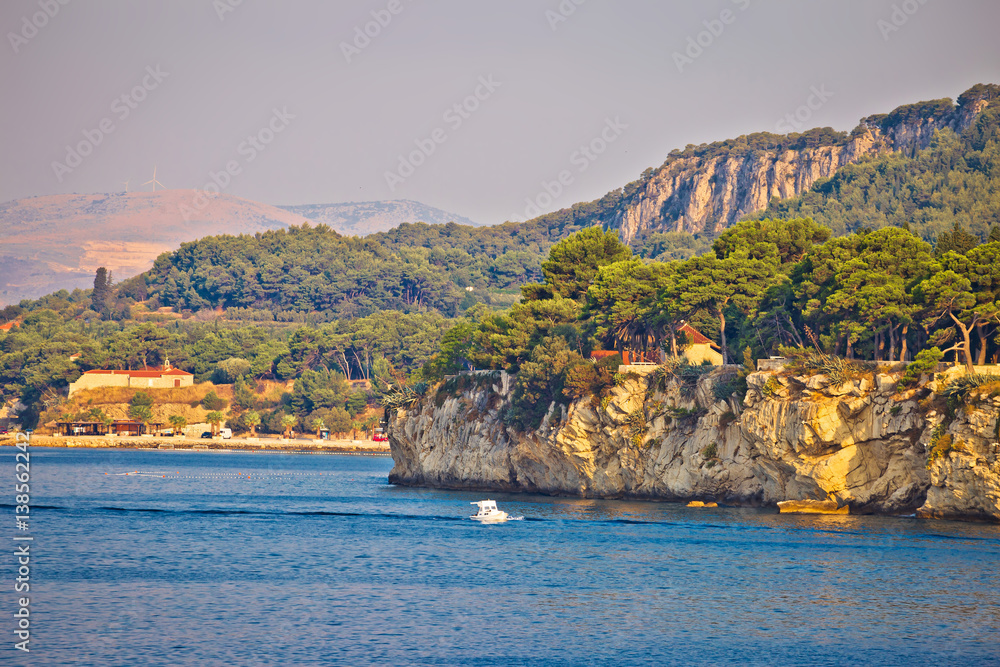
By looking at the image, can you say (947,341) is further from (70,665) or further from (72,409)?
(72,409)

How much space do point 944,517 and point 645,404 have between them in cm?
2197

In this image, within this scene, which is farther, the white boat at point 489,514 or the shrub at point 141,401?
the shrub at point 141,401

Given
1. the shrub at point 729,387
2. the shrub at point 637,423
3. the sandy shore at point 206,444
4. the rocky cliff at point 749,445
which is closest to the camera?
the rocky cliff at point 749,445

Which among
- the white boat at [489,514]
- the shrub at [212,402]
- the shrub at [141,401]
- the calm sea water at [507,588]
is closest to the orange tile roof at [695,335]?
the calm sea water at [507,588]

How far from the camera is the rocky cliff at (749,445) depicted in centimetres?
5403

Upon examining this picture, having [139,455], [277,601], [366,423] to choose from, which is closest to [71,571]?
[277,601]

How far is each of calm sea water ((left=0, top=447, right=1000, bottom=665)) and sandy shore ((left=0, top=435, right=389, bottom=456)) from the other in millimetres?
103831

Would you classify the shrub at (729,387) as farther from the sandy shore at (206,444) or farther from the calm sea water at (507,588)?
the sandy shore at (206,444)

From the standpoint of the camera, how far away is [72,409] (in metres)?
184

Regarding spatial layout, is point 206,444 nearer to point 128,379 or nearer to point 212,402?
point 212,402

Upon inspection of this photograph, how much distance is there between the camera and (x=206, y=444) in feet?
571

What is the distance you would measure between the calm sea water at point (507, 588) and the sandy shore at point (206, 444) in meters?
104

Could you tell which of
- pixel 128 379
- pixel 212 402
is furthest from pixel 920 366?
pixel 128 379

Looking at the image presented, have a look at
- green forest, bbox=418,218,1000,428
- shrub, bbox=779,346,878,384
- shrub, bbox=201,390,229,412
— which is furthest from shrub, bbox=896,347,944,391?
shrub, bbox=201,390,229,412
